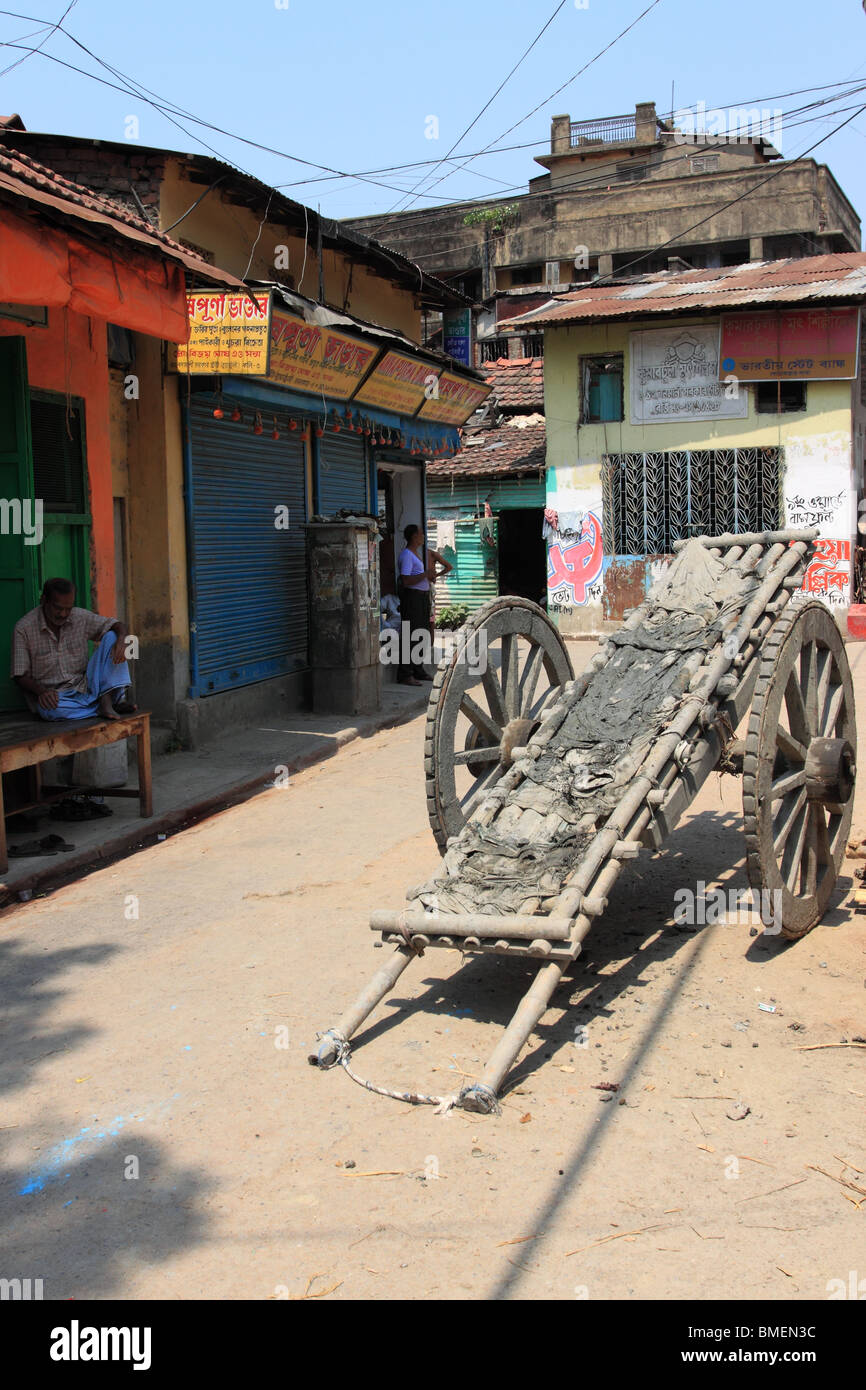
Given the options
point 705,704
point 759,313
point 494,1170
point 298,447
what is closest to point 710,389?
point 759,313

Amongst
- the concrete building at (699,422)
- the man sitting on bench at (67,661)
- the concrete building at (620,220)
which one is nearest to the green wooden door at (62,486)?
the man sitting on bench at (67,661)

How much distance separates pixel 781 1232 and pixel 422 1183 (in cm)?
98

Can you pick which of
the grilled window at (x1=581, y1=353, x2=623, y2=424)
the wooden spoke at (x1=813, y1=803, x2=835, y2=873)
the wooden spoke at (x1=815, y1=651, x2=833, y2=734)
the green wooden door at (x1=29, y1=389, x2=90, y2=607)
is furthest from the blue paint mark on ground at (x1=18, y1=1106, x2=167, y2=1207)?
the grilled window at (x1=581, y1=353, x2=623, y2=424)

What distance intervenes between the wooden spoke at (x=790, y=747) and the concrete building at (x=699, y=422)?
12.4m

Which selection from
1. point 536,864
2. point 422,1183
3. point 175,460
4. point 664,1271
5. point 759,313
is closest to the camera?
point 664,1271

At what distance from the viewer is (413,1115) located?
3646 mm

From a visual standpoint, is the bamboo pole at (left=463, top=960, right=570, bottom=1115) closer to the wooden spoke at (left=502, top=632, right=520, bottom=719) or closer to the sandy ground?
the sandy ground

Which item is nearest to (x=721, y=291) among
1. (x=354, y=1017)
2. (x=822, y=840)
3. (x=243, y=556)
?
(x=243, y=556)

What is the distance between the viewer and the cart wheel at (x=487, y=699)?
17.3ft

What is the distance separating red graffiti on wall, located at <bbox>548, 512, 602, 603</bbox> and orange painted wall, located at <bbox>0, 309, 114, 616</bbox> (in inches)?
476

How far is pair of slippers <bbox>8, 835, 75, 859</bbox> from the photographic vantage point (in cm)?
676

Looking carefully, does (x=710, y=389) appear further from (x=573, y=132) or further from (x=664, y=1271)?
(x=573, y=132)

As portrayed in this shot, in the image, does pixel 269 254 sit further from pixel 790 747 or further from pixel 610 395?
pixel 610 395

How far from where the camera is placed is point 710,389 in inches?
714
